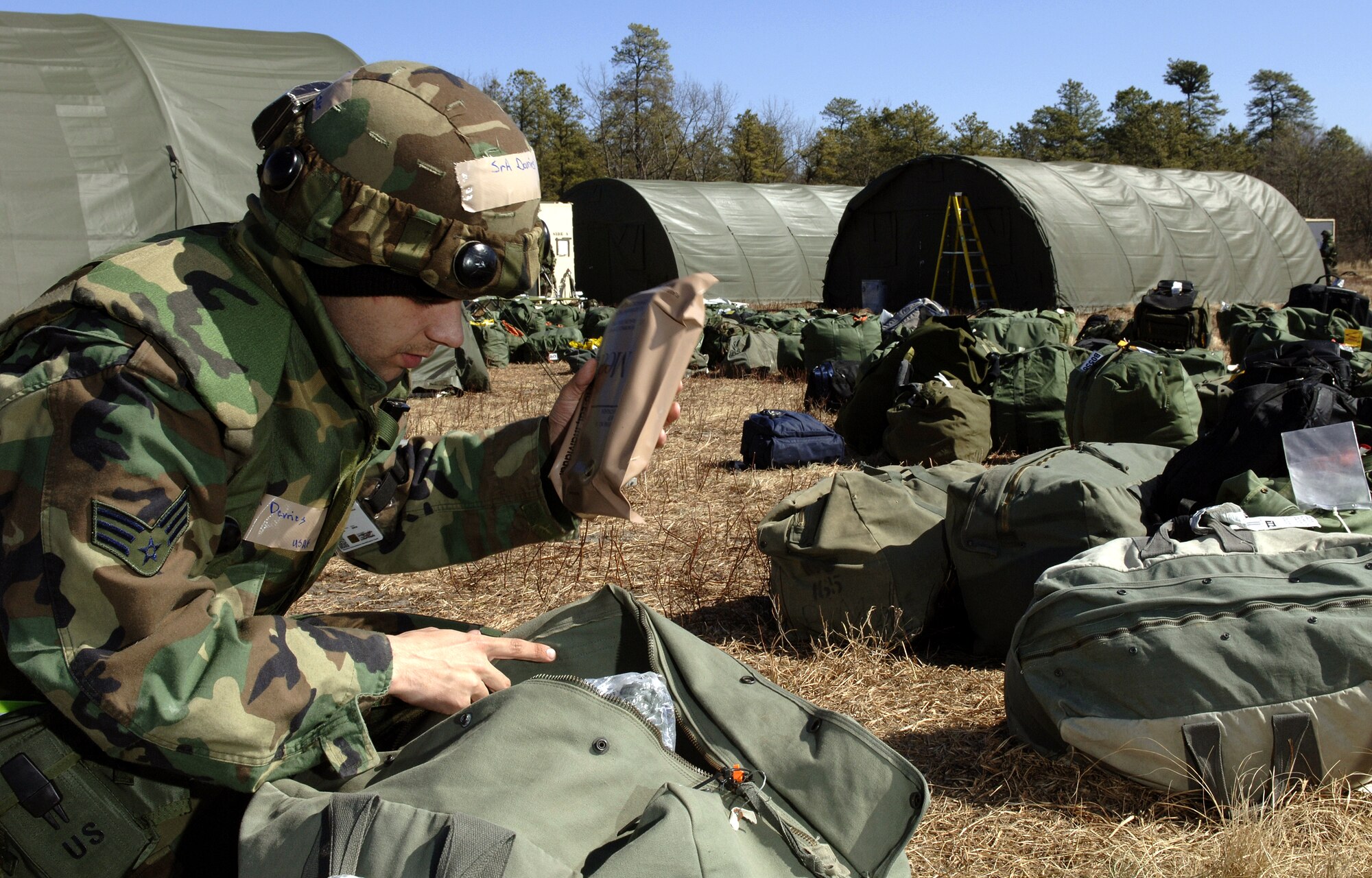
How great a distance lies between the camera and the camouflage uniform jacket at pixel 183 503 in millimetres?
1341

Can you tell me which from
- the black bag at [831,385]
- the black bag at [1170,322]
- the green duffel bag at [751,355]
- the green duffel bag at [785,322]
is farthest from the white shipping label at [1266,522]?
the green duffel bag at [785,322]

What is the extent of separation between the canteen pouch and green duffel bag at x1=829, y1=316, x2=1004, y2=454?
538cm

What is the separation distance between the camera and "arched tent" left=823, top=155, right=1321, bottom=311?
16.5 m

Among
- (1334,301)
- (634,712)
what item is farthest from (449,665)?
(1334,301)

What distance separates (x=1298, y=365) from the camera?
3748 millimetres

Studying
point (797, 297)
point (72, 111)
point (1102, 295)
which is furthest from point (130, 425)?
point (797, 297)

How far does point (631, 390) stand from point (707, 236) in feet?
64.5

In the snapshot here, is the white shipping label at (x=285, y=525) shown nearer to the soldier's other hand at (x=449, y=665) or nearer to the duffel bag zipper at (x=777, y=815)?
the soldier's other hand at (x=449, y=665)

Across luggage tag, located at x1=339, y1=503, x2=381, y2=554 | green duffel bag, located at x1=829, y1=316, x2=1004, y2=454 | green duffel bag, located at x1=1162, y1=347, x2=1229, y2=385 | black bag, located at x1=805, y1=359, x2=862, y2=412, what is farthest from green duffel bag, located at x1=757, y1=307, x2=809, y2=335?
luggage tag, located at x1=339, y1=503, x2=381, y2=554

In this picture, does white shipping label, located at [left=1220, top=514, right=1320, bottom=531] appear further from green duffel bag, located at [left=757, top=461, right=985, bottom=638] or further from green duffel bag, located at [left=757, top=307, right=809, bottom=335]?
green duffel bag, located at [left=757, top=307, right=809, bottom=335]

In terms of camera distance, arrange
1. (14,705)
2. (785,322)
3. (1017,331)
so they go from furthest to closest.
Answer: (785,322) → (1017,331) → (14,705)

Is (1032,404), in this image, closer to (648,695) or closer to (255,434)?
(648,695)

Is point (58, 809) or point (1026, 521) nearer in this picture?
point (58, 809)

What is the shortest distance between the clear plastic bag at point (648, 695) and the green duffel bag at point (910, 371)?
492 cm
